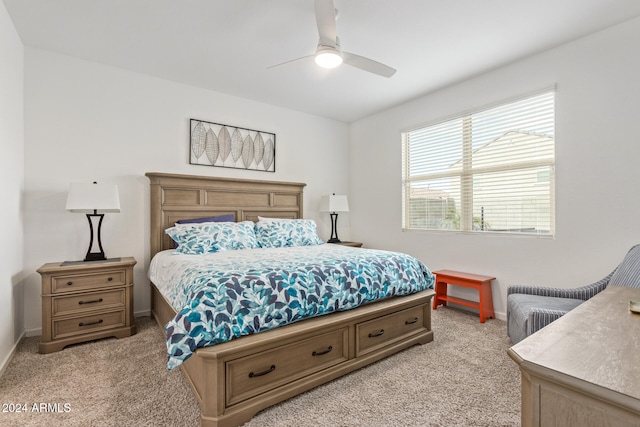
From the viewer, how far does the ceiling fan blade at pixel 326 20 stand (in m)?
2.00

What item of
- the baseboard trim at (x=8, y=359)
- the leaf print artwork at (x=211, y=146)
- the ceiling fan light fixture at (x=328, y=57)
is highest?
the ceiling fan light fixture at (x=328, y=57)

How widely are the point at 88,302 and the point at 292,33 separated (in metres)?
2.96

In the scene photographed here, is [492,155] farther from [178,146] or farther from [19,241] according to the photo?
[19,241]

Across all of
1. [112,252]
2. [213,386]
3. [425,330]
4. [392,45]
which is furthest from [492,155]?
[112,252]

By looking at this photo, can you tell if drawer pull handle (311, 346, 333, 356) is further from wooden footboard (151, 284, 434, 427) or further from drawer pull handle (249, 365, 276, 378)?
drawer pull handle (249, 365, 276, 378)

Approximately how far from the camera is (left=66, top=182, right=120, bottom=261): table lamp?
2705 millimetres

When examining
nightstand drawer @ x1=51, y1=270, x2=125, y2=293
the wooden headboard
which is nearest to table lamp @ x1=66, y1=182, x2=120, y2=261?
nightstand drawer @ x1=51, y1=270, x2=125, y2=293

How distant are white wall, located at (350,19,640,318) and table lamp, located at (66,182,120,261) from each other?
12.2 feet

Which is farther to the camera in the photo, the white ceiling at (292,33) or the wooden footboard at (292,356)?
the white ceiling at (292,33)

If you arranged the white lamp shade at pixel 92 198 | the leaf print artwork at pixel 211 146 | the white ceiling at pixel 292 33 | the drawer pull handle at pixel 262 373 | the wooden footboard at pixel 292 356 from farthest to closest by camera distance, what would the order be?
the leaf print artwork at pixel 211 146
the white lamp shade at pixel 92 198
the white ceiling at pixel 292 33
the drawer pull handle at pixel 262 373
the wooden footboard at pixel 292 356

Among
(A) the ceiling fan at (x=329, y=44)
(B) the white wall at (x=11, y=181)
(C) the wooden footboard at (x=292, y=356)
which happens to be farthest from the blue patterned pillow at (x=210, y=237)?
(A) the ceiling fan at (x=329, y=44)

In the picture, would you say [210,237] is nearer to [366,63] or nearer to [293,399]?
[293,399]

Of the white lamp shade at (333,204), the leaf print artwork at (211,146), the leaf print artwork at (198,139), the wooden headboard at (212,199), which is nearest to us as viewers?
the wooden headboard at (212,199)

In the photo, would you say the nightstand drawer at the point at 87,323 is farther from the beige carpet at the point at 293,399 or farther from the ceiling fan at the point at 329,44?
the ceiling fan at the point at 329,44
